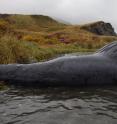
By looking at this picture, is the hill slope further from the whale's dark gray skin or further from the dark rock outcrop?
the whale's dark gray skin

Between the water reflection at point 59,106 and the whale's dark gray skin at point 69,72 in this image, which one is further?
the whale's dark gray skin at point 69,72

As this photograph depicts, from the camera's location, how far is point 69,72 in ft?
27.1

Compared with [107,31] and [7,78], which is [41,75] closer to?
[7,78]

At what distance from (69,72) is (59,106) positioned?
1.82 metres

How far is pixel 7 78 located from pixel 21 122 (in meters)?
3.17

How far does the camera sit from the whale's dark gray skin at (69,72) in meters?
8.20

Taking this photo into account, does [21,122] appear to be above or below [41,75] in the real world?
below

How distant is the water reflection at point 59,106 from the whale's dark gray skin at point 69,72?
0.91 ft

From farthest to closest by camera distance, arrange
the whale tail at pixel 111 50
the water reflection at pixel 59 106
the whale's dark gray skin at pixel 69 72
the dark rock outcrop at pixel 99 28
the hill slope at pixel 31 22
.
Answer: the hill slope at pixel 31 22
the dark rock outcrop at pixel 99 28
the whale tail at pixel 111 50
the whale's dark gray skin at pixel 69 72
the water reflection at pixel 59 106

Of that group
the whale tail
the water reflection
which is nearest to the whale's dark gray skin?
the whale tail

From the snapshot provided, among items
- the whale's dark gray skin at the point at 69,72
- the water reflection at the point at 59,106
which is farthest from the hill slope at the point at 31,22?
the water reflection at the point at 59,106

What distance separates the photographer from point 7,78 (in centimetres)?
859

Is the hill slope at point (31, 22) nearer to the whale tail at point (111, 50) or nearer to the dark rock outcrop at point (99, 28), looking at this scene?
the dark rock outcrop at point (99, 28)

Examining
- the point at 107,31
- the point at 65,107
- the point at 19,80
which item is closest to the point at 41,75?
the point at 19,80
